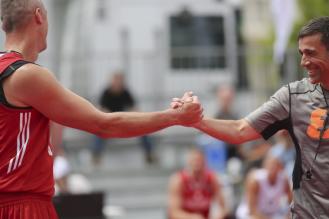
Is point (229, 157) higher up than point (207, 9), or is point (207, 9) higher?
point (207, 9)

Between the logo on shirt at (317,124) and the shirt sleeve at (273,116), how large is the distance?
17cm

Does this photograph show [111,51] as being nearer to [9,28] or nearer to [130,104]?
[130,104]

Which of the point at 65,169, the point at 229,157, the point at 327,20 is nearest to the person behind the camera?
the point at 327,20

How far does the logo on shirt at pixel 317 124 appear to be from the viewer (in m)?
5.67

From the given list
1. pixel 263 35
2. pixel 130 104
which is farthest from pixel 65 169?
pixel 263 35

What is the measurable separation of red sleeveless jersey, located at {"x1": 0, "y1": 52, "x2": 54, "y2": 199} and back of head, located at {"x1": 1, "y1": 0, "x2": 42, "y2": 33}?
0.17m

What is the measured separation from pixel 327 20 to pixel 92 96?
1262 cm

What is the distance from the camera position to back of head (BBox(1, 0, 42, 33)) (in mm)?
5293

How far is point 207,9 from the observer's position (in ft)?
69.2

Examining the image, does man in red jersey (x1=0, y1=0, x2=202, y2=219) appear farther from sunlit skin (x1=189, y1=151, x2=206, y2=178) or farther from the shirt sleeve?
sunlit skin (x1=189, y1=151, x2=206, y2=178)

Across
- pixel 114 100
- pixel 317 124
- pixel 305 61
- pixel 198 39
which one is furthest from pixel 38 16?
pixel 198 39

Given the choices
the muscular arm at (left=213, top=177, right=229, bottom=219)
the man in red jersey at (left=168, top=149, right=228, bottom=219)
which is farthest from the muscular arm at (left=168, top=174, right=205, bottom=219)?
the muscular arm at (left=213, top=177, right=229, bottom=219)

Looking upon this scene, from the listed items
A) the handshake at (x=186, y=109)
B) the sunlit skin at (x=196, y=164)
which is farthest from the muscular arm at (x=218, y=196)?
the handshake at (x=186, y=109)

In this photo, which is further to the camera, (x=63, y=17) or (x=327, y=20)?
(x=63, y=17)
